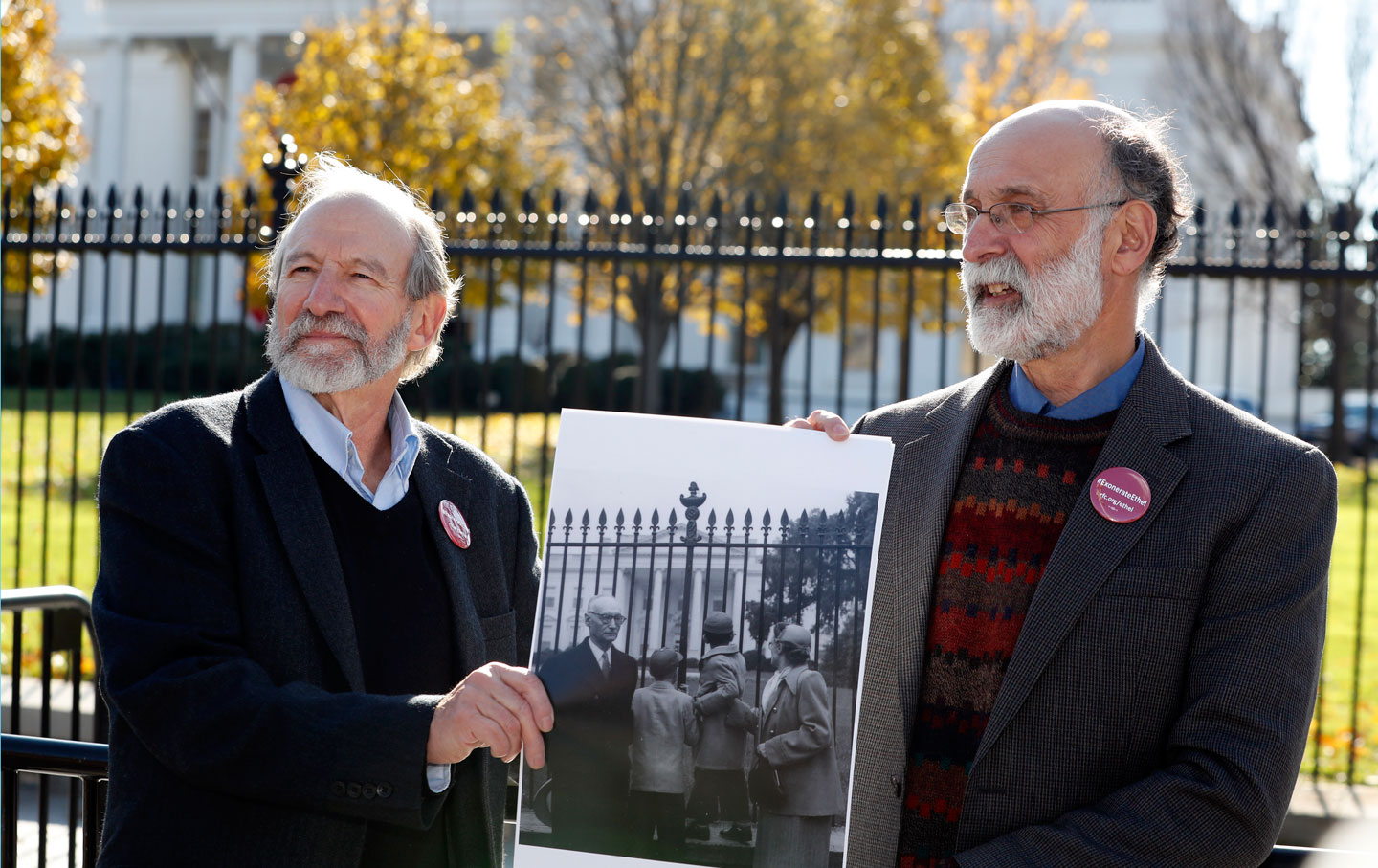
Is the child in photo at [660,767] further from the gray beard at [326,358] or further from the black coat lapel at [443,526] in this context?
the gray beard at [326,358]

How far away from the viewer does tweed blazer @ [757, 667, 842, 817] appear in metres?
1.95

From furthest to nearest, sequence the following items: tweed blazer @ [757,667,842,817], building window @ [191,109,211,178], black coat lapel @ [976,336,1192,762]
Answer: building window @ [191,109,211,178]
black coat lapel @ [976,336,1192,762]
tweed blazer @ [757,667,842,817]

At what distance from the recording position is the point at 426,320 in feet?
8.43

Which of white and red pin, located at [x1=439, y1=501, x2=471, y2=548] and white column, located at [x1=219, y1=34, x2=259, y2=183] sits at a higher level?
white column, located at [x1=219, y1=34, x2=259, y2=183]

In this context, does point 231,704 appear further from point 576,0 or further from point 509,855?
point 576,0

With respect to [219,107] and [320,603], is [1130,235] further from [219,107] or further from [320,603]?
[219,107]

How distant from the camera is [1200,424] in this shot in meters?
2.26

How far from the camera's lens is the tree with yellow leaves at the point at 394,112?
1398 centimetres

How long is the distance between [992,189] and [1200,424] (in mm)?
581

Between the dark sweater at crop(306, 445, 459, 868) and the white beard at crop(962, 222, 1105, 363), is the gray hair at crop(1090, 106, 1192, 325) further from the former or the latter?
the dark sweater at crop(306, 445, 459, 868)

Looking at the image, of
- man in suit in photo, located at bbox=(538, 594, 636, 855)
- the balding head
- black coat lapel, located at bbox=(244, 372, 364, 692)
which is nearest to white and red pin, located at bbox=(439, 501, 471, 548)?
black coat lapel, located at bbox=(244, 372, 364, 692)

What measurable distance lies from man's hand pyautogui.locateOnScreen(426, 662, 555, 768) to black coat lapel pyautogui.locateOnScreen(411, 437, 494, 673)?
30 centimetres

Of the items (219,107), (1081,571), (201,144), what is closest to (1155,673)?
(1081,571)

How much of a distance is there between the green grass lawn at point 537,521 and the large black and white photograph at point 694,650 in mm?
3178
